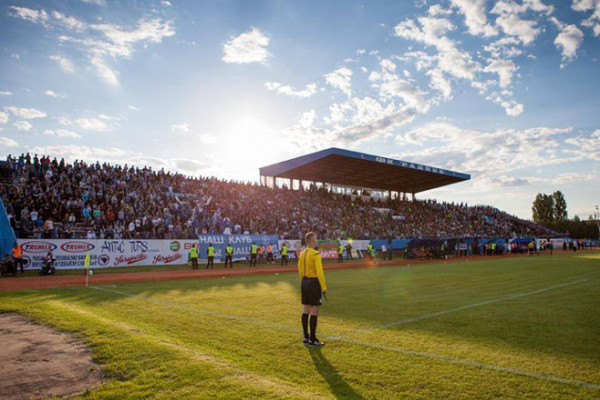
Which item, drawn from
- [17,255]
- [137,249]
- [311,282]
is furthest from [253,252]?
[311,282]

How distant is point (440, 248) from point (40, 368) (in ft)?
128

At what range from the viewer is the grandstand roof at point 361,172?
4366 cm

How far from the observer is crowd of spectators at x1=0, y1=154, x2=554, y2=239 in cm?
2294

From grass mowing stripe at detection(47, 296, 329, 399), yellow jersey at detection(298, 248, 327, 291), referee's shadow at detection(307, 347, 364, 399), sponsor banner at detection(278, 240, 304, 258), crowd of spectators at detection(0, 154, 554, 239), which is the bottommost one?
referee's shadow at detection(307, 347, 364, 399)

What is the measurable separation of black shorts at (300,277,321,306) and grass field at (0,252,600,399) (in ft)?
2.48

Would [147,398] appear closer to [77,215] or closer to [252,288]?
[252,288]

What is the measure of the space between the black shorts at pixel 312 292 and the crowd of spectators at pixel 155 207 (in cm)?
1992

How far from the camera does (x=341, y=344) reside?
671 centimetres

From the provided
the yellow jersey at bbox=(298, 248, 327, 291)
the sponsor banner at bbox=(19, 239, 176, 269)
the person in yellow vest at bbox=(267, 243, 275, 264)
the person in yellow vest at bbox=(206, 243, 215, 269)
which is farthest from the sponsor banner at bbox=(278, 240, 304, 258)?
the yellow jersey at bbox=(298, 248, 327, 291)

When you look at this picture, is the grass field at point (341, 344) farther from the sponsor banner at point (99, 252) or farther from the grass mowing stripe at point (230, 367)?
the sponsor banner at point (99, 252)

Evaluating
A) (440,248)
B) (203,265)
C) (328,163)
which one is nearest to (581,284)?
(203,265)

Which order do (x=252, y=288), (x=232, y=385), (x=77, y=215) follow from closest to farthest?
(x=232, y=385) → (x=252, y=288) → (x=77, y=215)

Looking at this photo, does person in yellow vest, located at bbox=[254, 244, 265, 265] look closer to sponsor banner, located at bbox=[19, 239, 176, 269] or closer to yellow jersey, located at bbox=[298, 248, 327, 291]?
sponsor banner, located at bbox=[19, 239, 176, 269]

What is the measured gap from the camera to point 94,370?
538 centimetres
